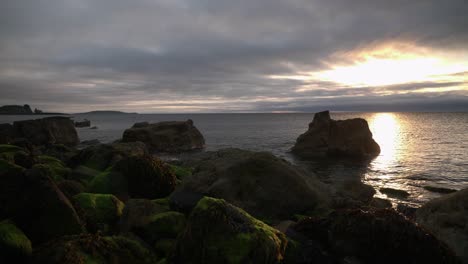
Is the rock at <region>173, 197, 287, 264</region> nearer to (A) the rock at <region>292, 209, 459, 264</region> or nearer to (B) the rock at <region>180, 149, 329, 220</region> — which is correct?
(A) the rock at <region>292, 209, 459, 264</region>

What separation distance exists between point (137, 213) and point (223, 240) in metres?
3.53

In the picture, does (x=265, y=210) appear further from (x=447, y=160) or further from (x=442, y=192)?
(x=447, y=160)

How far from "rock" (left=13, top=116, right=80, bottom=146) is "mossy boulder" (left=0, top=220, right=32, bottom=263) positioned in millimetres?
55459

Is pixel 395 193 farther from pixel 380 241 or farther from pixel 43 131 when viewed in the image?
pixel 43 131

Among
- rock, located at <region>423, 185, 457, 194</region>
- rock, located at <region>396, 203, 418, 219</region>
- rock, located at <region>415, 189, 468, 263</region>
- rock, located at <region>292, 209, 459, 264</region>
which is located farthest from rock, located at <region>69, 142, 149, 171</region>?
rock, located at <region>423, 185, 457, 194</region>

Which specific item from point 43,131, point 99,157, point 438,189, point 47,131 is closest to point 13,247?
point 99,157

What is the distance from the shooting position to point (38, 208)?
6414 mm

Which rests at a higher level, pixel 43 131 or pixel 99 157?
pixel 99 157

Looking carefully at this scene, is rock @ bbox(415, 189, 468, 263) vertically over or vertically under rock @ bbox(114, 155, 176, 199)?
under

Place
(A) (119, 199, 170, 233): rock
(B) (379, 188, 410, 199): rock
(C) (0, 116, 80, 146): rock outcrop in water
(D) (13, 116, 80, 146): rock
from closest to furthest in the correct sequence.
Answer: (A) (119, 199, 170, 233): rock
(B) (379, 188, 410, 199): rock
(C) (0, 116, 80, 146): rock outcrop in water
(D) (13, 116, 80, 146): rock

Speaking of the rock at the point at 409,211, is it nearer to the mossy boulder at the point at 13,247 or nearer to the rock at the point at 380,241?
the rock at the point at 380,241

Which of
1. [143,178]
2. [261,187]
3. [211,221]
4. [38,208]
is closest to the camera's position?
[211,221]

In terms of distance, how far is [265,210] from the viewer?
993 centimetres

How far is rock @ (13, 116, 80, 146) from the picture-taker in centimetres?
5352
